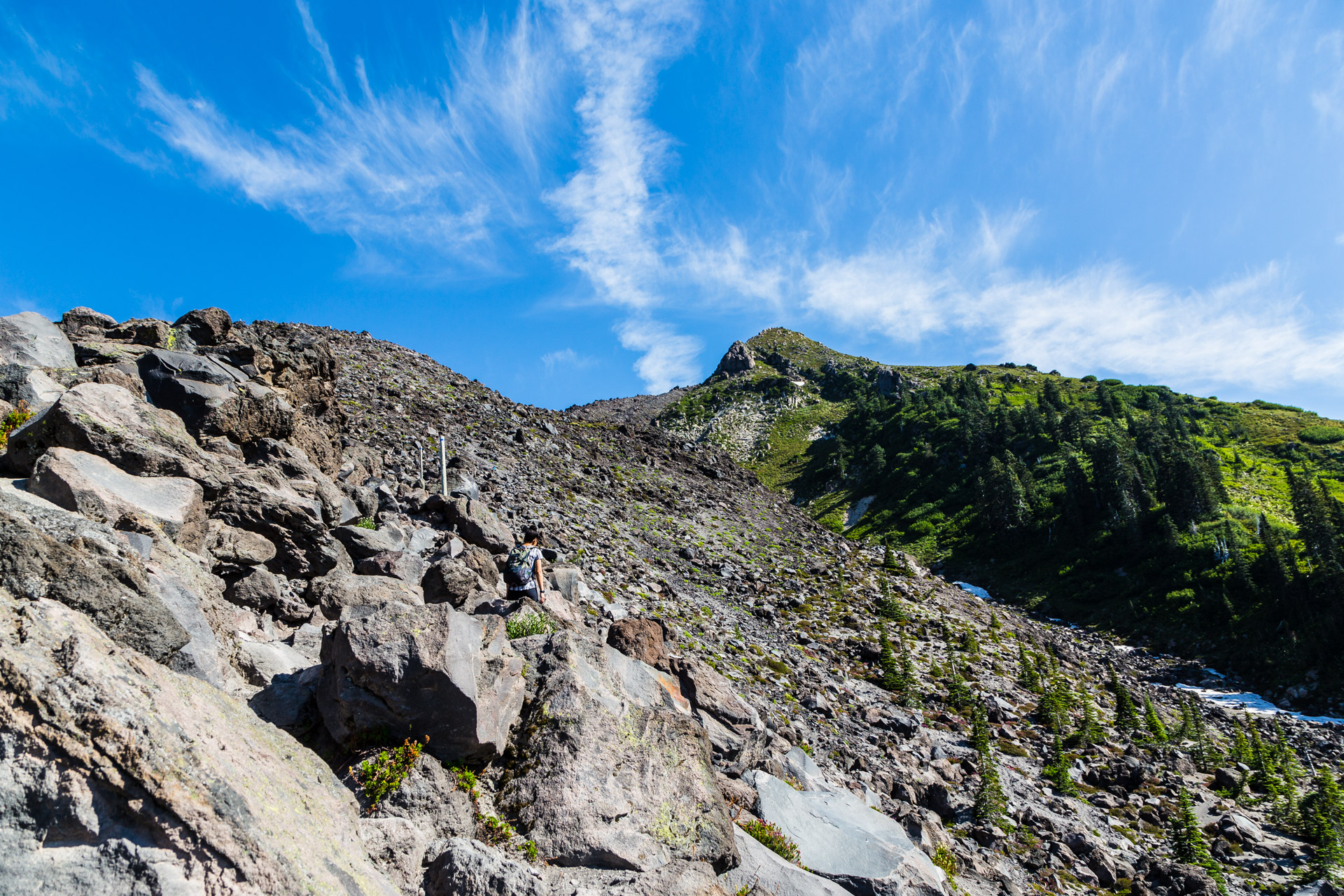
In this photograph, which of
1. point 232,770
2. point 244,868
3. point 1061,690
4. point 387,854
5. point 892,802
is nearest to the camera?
point 244,868

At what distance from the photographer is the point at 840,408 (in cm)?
15188

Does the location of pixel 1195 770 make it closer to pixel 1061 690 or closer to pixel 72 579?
pixel 1061 690

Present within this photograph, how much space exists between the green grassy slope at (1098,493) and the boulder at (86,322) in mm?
64920

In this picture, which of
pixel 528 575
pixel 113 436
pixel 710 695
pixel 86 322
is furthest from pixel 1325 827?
pixel 86 322

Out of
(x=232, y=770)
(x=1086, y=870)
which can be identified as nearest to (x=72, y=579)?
(x=232, y=770)

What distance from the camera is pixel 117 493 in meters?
9.81

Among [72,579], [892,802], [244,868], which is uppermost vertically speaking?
[72,579]

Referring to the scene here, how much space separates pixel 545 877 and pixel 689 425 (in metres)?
138

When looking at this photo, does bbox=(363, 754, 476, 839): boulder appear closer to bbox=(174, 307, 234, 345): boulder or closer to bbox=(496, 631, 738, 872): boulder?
bbox=(496, 631, 738, 872): boulder

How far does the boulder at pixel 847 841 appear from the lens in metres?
9.34

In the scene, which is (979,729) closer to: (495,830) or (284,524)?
(495,830)

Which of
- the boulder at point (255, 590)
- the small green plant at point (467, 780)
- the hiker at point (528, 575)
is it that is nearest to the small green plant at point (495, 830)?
the small green plant at point (467, 780)

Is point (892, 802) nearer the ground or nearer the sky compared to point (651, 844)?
nearer the ground

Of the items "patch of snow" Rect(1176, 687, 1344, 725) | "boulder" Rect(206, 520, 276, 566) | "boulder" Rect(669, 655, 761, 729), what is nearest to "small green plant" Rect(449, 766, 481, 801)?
"boulder" Rect(669, 655, 761, 729)
